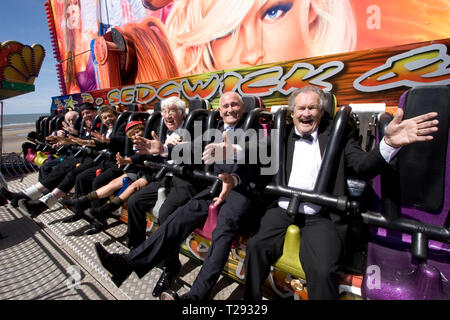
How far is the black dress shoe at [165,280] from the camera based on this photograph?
1.72 meters

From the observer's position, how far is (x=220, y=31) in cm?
454

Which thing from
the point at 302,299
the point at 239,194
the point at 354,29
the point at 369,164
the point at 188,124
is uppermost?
the point at 354,29

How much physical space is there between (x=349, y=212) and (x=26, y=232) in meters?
3.41

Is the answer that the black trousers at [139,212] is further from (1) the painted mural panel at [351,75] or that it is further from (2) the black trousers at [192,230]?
(1) the painted mural panel at [351,75]

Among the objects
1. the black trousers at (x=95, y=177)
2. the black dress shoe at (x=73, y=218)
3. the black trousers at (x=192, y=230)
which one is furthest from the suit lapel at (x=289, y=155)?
the black dress shoe at (x=73, y=218)

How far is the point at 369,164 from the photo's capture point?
4.20 feet

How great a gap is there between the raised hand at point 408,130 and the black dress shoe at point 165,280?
1.70m

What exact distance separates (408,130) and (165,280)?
1.84 m

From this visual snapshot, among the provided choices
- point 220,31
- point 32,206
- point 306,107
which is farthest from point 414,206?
point 220,31

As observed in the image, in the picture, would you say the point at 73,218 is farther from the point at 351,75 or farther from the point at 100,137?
the point at 351,75

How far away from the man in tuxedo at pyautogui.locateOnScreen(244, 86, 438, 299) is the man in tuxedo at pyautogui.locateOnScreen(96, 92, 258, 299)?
194mm

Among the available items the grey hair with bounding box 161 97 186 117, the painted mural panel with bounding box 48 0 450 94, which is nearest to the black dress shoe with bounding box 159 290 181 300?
the grey hair with bounding box 161 97 186 117
